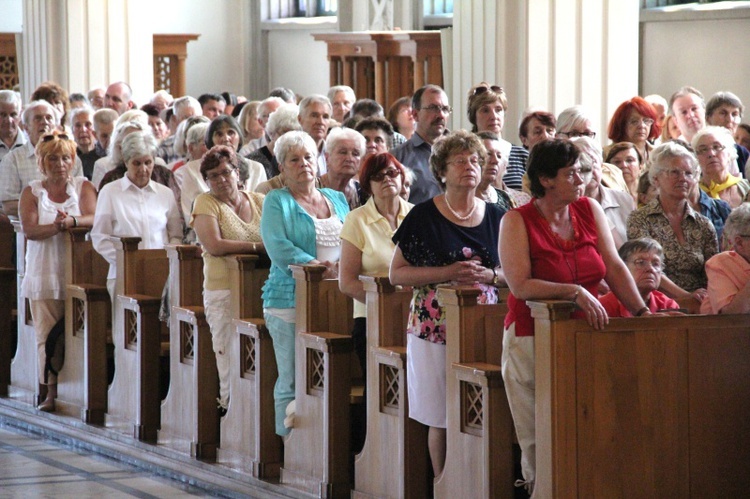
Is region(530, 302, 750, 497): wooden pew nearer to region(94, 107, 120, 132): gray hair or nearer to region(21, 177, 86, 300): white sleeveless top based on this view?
region(21, 177, 86, 300): white sleeveless top

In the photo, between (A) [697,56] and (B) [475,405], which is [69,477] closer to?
(B) [475,405]

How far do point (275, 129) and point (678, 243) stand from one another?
2.74 metres

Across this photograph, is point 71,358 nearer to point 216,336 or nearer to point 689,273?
point 216,336

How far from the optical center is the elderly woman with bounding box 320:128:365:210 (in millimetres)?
6512

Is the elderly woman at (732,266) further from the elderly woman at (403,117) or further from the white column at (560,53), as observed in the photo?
the elderly woman at (403,117)

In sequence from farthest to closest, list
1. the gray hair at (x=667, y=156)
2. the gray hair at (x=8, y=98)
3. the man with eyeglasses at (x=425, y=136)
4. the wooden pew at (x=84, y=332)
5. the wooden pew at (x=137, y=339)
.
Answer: the gray hair at (x=8, y=98) < the wooden pew at (x=84, y=332) < the man with eyeglasses at (x=425, y=136) < the wooden pew at (x=137, y=339) < the gray hair at (x=667, y=156)

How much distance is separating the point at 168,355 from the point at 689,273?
104 inches

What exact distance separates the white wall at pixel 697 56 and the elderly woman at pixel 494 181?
5.92 meters

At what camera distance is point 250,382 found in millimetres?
6203

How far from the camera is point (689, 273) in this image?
5781 mm

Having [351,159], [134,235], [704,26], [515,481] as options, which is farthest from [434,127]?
[704,26]

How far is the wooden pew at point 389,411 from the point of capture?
5.31m

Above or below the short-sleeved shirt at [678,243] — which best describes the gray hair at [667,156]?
above

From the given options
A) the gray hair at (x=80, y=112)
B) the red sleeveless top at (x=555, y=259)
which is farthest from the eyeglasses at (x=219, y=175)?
the gray hair at (x=80, y=112)
